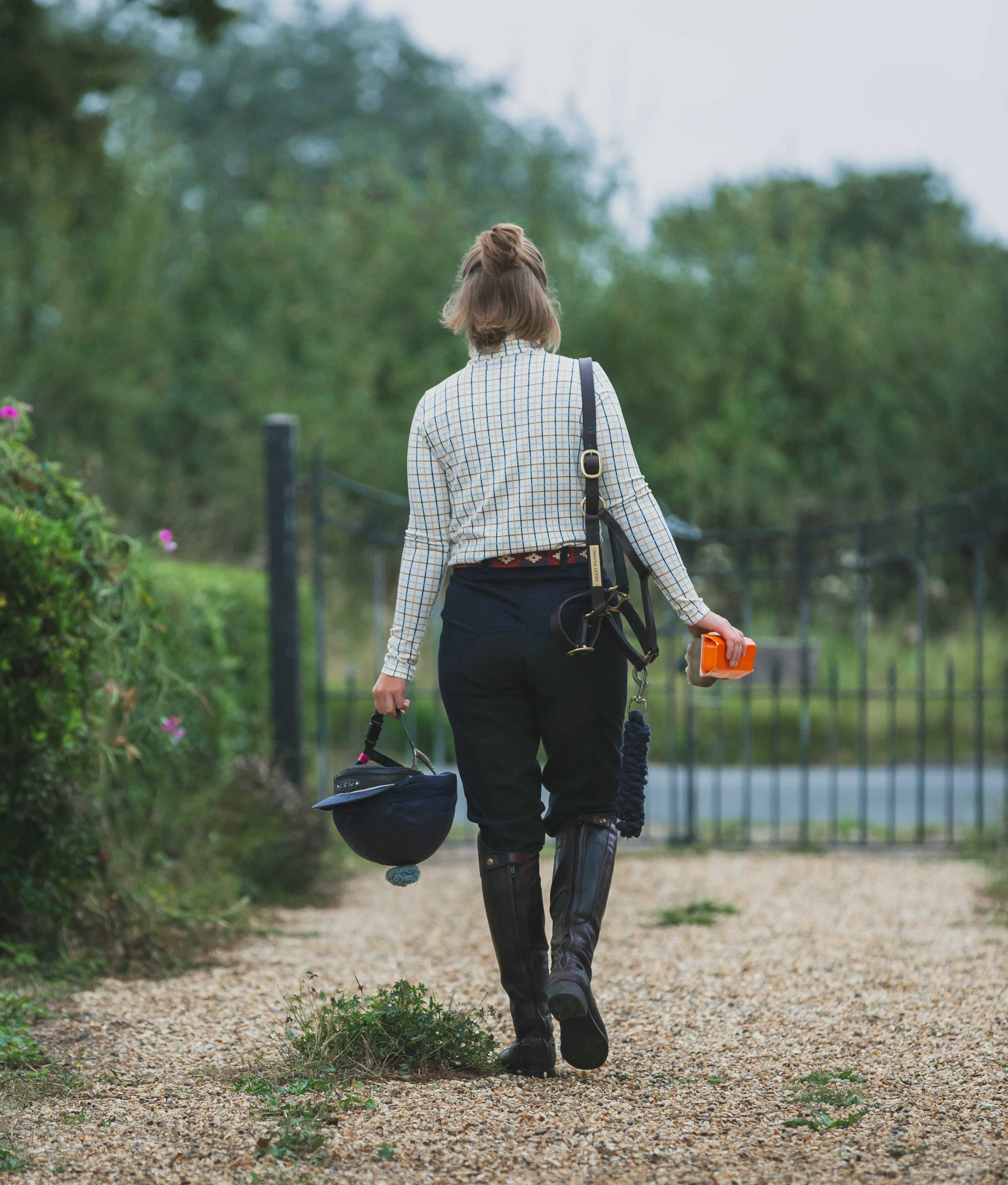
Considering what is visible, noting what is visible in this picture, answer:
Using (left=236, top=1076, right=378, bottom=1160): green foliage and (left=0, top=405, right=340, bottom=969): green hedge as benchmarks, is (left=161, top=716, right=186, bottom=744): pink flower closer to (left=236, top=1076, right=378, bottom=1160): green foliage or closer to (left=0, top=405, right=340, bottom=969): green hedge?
(left=0, top=405, right=340, bottom=969): green hedge

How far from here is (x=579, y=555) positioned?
281cm

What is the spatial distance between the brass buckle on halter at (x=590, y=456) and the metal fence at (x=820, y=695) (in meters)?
3.11

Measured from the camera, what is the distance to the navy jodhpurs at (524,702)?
9.04 ft

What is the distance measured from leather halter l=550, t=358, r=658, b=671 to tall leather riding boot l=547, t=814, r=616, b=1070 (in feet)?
1.30

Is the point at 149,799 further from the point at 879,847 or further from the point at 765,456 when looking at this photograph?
the point at 765,456

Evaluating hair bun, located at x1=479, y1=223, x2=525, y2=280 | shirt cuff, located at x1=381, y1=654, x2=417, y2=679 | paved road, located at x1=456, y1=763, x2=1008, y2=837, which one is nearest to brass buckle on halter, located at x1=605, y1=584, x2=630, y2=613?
shirt cuff, located at x1=381, y1=654, x2=417, y2=679

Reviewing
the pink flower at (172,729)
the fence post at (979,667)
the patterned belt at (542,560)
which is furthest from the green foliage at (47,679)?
the fence post at (979,667)

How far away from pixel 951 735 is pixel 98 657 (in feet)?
13.3

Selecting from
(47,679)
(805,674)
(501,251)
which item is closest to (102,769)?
(47,679)

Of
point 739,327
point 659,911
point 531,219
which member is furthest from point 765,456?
point 659,911

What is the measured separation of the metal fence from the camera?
6684 mm

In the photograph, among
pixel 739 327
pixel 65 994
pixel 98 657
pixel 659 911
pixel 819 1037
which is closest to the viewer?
pixel 819 1037

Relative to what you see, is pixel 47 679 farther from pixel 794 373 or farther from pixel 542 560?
pixel 794 373

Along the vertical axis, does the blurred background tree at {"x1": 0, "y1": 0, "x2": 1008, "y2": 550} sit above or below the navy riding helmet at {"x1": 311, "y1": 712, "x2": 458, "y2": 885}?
above
